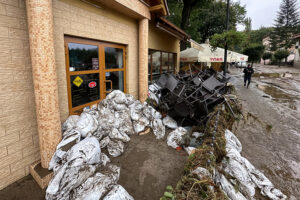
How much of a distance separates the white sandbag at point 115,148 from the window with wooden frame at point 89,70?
1126 millimetres

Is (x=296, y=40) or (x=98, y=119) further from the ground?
(x=296, y=40)

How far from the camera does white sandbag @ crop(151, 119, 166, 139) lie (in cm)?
417

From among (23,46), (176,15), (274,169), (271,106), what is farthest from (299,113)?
(176,15)

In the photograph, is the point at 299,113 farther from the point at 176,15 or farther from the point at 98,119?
the point at 176,15

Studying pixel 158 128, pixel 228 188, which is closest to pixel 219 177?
pixel 228 188

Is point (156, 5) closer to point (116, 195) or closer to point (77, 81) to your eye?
point (77, 81)

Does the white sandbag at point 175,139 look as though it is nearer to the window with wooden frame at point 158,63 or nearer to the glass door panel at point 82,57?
the glass door panel at point 82,57

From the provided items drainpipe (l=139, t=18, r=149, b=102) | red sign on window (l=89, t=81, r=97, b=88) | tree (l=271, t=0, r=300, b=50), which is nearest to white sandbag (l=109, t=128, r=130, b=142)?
red sign on window (l=89, t=81, r=97, b=88)

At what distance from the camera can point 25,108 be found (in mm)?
2553

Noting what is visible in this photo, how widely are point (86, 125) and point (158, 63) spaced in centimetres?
576

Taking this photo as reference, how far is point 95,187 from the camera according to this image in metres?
2.04

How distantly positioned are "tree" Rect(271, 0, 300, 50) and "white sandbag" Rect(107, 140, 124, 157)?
1757 inches

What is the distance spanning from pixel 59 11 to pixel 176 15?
1930 centimetres

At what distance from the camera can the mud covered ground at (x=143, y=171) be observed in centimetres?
238
